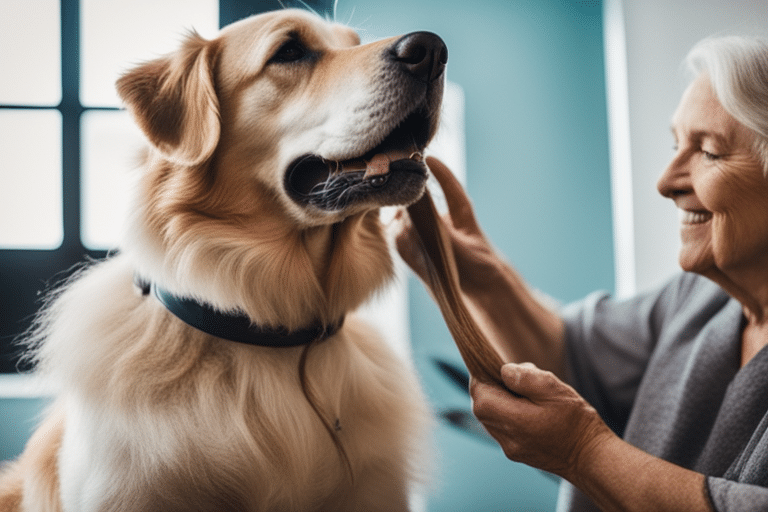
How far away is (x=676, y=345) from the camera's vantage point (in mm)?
1341

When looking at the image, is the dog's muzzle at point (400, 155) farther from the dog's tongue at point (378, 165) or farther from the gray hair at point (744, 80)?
the gray hair at point (744, 80)

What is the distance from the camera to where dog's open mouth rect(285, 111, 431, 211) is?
95 centimetres

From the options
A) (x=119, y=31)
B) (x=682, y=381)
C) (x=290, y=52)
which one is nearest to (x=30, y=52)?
(x=119, y=31)

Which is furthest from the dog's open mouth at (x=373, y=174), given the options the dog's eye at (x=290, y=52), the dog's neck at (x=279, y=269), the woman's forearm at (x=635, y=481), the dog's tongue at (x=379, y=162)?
the woman's forearm at (x=635, y=481)

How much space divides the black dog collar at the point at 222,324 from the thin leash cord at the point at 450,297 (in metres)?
0.27

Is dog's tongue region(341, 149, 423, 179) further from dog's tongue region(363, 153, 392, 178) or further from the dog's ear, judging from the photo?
the dog's ear

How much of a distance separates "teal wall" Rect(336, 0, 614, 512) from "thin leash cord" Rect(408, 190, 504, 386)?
3.70ft

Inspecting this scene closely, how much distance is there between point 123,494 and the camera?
0.87 meters

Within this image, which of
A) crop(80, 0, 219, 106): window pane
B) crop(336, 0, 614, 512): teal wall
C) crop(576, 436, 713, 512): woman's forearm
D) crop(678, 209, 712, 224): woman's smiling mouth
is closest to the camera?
crop(576, 436, 713, 512): woman's forearm

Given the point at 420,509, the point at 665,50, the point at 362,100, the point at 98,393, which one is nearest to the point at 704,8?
the point at 665,50

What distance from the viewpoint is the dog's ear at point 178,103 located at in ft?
3.31

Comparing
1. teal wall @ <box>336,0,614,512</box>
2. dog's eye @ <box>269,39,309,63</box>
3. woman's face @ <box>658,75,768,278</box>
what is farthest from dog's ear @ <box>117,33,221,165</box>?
teal wall @ <box>336,0,614,512</box>

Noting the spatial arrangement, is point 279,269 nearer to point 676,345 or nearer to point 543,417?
point 543,417

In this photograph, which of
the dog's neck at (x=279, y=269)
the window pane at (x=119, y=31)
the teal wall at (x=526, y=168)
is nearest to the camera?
the dog's neck at (x=279, y=269)
